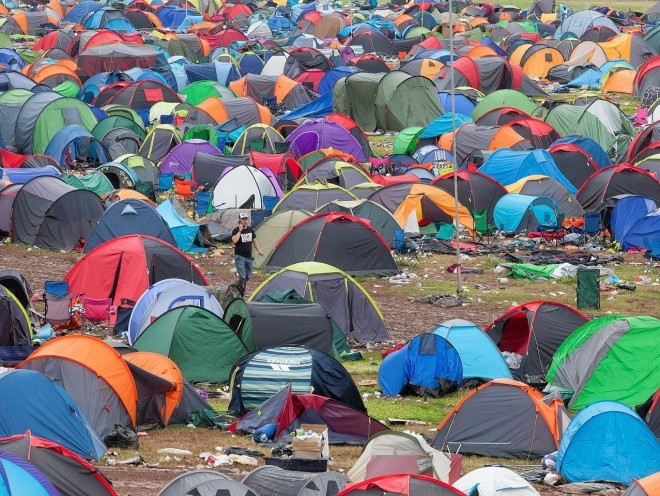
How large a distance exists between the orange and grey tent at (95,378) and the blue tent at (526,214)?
49.6 feet

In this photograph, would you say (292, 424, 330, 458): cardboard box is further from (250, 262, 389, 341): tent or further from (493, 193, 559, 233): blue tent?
(493, 193, 559, 233): blue tent

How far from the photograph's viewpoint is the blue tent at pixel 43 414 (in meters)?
15.6

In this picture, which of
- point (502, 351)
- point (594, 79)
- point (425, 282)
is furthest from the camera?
point (594, 79)

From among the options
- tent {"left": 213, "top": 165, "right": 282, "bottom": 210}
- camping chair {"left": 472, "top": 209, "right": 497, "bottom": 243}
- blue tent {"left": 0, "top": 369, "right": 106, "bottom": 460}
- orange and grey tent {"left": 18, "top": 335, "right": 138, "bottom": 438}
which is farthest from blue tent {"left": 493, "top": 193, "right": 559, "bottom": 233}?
blue tent {"left": 0, "top": 369, "right": 106, "bottom": 460}

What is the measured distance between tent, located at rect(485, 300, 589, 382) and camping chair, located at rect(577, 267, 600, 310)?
3403 mm

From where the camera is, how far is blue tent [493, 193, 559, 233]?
3055cm

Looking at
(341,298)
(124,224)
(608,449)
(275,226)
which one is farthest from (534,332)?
(124,224)

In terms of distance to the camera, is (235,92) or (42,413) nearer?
(42,413)

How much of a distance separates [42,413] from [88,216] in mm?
13284

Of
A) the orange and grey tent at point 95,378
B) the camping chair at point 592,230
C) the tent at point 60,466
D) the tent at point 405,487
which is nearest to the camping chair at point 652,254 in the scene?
the camping chair at point 592,230

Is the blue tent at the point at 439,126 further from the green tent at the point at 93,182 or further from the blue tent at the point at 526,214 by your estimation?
the green tent at the point at 93,182

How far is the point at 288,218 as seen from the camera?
92.5 ft

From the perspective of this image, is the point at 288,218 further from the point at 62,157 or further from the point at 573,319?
the point at 62,157

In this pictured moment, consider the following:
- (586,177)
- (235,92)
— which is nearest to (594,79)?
(235,92)
